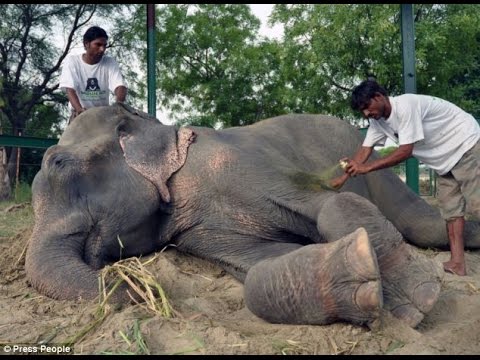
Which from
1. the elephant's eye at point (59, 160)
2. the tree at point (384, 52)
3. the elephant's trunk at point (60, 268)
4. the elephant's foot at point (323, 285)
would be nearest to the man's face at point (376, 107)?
the elephant's foot at point (323, 285)

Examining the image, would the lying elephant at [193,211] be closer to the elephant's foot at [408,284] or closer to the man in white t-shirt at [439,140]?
the elephant's foot at [408,284]

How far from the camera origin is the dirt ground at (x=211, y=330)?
7.45 ft

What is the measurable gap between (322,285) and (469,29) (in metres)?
17.8

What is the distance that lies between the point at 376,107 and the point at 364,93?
0.14m

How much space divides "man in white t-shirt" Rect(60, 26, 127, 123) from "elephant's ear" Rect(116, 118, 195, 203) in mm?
1635

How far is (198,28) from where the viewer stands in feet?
92.4

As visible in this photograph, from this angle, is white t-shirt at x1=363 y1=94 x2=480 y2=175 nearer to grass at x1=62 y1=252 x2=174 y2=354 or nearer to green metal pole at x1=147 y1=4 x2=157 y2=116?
grass at x1=62 y1=252 x2=174 y2=354

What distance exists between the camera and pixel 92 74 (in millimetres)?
5387

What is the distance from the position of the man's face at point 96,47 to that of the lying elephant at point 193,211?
168cm

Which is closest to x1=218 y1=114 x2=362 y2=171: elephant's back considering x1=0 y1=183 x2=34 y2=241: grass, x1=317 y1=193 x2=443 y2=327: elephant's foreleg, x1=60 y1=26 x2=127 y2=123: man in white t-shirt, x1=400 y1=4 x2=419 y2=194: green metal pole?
x1=317 y1=193 x2=443 y2=327: elephant's foreleg

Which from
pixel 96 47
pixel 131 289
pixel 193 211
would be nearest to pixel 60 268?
pixel 131 289

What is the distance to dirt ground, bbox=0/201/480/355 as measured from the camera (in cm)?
227

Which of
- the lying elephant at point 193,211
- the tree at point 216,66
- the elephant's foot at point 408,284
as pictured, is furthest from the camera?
the tree at point 216,66

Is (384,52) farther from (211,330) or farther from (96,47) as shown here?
(211,330)
